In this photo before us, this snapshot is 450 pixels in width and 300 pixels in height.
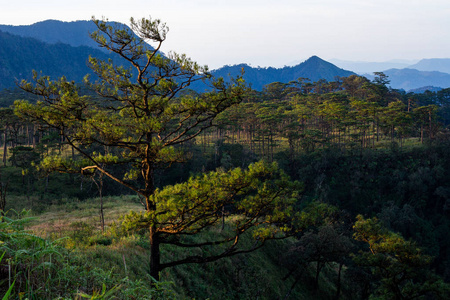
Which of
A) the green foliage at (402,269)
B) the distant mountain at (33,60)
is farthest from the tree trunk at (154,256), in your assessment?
the distant mountain at (33,60)

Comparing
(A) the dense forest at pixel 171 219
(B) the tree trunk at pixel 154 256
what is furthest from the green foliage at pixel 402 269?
(B) the tree trunk at pixel 154 256

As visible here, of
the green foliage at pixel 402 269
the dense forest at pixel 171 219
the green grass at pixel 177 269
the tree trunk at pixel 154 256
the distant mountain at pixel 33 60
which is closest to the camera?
the dense forest at pixel 171 219

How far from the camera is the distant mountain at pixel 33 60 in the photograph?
156m

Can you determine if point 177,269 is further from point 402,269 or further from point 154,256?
point 402,269

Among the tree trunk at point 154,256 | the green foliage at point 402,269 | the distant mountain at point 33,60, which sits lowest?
the green foliage at point 402,269

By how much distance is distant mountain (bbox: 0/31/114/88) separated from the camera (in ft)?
512

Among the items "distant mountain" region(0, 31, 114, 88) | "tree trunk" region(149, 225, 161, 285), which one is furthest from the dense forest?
"distant mountain" region(0, 31, 114, 88)

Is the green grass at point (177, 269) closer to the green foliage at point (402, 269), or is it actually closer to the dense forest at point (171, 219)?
the dense forest at point (171, 219)

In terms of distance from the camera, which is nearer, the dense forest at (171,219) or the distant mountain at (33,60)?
the dense forest at (171,219)

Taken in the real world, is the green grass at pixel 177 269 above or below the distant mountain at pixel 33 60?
below

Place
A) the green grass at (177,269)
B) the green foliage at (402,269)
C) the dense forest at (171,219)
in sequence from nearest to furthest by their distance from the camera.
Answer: the dense forest at (171,219)
the green grass at (177,269)
the green foliage at (402,269)

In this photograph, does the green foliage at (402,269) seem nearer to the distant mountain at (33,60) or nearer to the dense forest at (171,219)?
the dense forest at (171,219)

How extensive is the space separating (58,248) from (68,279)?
16.9 inches

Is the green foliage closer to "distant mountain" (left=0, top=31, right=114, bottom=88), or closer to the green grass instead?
the green grass
